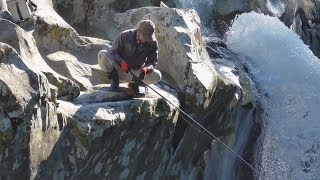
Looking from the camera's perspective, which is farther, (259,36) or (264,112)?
(259,36)

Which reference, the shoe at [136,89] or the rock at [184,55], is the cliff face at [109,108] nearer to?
the rock at [184,55]

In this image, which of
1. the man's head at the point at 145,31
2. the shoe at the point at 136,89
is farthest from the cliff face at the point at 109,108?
the man's head at the point at 145,31

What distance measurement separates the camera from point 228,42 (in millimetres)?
17109

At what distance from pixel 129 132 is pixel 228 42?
931 centimetres

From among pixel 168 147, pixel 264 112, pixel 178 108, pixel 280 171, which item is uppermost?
pixel 178 108

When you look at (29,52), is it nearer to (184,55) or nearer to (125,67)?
(125,67)

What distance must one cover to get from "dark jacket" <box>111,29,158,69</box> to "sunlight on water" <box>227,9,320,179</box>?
20.5ft

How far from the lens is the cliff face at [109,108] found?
6.68 m

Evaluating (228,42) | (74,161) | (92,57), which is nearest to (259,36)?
(228,42)

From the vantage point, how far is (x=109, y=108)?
8055 mm

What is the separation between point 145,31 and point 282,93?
850 centimetres

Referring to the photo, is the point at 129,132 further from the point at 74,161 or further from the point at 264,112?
the point at 264,112

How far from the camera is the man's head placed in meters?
8.46

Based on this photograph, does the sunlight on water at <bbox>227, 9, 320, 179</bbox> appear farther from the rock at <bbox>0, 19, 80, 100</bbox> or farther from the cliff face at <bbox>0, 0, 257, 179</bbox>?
the rock at <bbox>0, 19, 80, 100</bbox>
